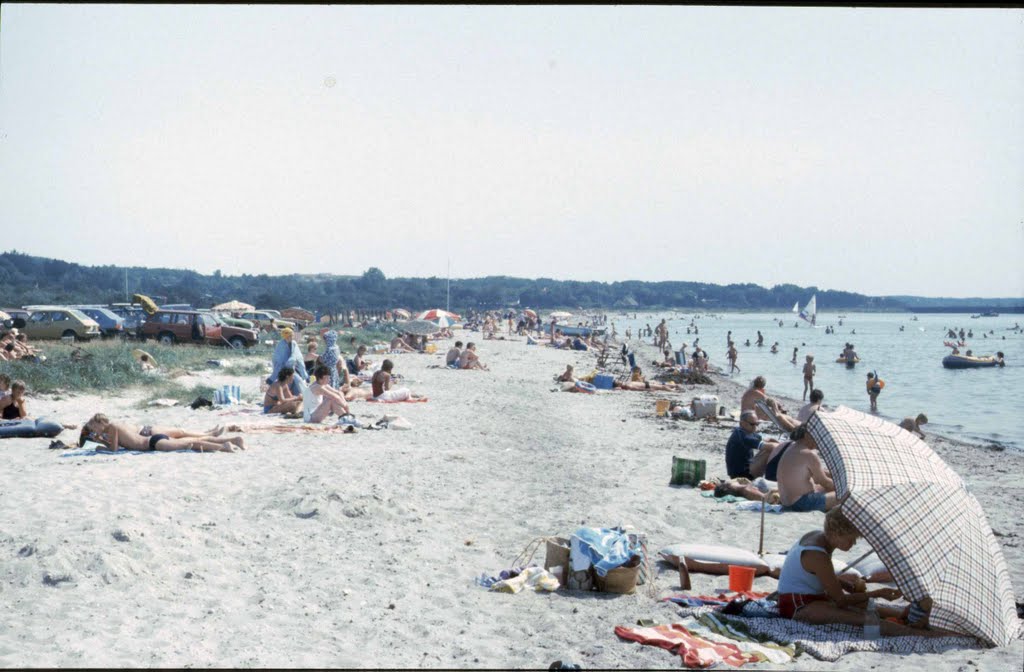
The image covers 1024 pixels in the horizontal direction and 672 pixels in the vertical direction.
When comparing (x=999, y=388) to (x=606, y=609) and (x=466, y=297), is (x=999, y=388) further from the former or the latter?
(x=466, y=297)

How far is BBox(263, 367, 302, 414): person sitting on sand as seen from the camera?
42.8 feet

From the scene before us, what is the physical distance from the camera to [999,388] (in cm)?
3416

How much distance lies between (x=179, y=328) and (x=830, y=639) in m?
25.6

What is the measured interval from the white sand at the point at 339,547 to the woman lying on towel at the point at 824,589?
1.01 ft

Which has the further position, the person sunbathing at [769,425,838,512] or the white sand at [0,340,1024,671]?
the person sunbathing at [769,425,838,512]

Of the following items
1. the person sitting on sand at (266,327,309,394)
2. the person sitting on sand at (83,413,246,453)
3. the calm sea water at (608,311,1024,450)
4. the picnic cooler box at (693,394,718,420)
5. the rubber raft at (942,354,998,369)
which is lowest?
the calm sea water at (608,311,1024,450)

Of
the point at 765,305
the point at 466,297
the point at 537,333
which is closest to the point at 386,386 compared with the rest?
the point at 537,333

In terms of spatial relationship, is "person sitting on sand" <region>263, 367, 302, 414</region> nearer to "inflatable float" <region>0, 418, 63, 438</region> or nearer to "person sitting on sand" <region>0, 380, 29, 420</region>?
"inflatable float" <region>0, 418, 63, 438</region>

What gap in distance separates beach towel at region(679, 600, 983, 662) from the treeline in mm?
64709

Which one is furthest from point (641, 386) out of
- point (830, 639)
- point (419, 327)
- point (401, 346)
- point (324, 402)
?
point (830, 639)

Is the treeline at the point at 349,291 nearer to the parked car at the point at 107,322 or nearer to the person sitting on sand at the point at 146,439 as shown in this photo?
the parked car at the point at 107,322

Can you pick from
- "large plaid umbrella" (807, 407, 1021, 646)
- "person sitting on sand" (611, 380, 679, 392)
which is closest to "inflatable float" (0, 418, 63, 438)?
"large plaid umbrella" (807, 407, 1021, 646)

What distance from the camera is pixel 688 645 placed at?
15.9 ft

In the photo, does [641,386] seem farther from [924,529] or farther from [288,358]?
[924,529]
